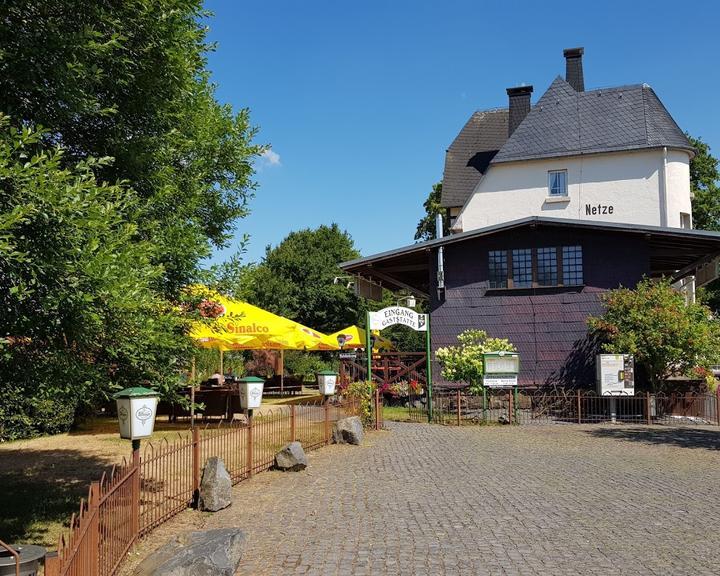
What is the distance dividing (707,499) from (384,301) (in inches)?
1540

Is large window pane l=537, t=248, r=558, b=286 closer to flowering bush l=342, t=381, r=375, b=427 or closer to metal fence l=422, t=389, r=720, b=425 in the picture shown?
metal fence l=422, t=389, r=720, b=425

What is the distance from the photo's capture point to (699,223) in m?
38.6

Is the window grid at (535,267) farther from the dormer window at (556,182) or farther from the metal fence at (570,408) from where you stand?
the dormer window at (556,182)

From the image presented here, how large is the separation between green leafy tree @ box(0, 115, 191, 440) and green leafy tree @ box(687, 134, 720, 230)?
122 ft

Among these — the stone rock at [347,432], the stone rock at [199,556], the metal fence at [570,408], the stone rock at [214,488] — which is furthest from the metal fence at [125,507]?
the metal fence at [570,408]

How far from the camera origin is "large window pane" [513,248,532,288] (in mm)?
19953

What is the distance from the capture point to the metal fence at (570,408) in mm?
16984

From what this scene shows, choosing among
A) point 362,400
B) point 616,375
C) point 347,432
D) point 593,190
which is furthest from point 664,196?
point 347,432

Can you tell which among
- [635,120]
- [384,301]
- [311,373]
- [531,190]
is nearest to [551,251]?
[531,190]

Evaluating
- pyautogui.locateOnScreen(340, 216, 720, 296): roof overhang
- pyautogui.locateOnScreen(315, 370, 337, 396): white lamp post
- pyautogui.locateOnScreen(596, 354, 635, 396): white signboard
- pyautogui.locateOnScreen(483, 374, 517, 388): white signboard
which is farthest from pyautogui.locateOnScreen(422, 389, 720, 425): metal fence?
pyautogui.locateOnScreen(340, 216, 720, 296): roof overhang

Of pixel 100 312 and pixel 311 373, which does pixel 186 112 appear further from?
pixel 311 373

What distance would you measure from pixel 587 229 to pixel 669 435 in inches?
263

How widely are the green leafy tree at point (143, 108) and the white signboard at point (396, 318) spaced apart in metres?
7.95

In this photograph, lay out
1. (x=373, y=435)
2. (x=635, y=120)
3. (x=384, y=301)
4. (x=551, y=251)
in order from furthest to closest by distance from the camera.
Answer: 1. (x=384, y=301)
2. (x=635, y=120)
3. (x=551, y=251)
4. (x=373, y=435)
